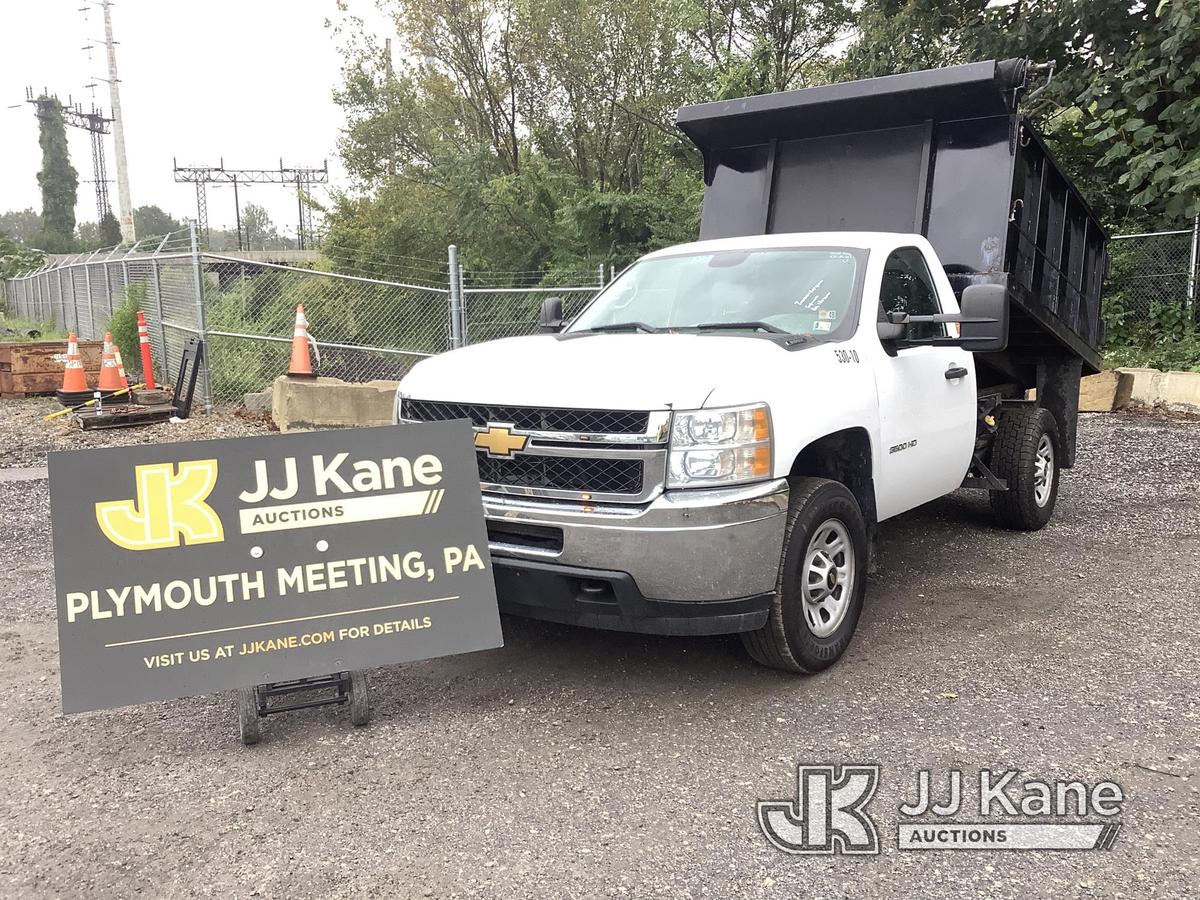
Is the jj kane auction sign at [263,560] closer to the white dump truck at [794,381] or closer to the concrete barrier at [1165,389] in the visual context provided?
the white dump truck at [794,381]

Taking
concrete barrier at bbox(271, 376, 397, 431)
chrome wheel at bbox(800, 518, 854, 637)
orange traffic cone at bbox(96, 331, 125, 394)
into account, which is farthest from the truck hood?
orange traffic cone at bbox(96, 331, 125, 394)

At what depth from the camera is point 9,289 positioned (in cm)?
3378

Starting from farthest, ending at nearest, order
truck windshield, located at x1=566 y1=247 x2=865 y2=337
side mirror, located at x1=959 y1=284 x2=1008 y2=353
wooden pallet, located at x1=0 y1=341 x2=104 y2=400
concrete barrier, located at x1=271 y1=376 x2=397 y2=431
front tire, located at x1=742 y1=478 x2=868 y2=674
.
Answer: wooden pallet, located at x1=0 y1=341 x2=104 y2=400 → concrete barrier, located at x1=271 y1=376 x2=397 y2=431 → truck windshield, located at x1=566 y1=247 x2=865 y2=337 → side mirror, located at x1=959 y1=284 x2=1008 y2=353 → front tire, located at x1=742 y1=478 x2=868 y2=674

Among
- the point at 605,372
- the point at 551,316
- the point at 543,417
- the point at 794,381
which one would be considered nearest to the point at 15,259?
the point at 551,316

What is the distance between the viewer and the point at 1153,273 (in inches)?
563

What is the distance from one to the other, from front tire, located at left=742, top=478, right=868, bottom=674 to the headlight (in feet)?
1.26

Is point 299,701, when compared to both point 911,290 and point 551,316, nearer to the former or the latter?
point 551,316

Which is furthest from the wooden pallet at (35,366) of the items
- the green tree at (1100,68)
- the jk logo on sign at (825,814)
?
the jk logo on sign at (825,814)

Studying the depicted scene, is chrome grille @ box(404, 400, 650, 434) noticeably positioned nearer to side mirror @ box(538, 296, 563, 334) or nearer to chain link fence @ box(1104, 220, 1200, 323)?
side mirror @ box(538, 296, 563, 334)

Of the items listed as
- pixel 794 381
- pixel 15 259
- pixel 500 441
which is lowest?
pixel 500 441

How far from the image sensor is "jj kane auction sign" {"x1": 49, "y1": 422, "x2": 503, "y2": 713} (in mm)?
3566

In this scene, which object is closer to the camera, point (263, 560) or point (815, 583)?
point (263, 560)

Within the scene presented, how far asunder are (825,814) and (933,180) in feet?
15.2

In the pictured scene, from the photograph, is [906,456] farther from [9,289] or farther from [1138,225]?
[9,289]
